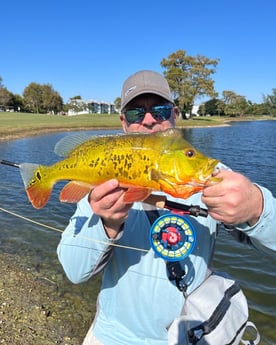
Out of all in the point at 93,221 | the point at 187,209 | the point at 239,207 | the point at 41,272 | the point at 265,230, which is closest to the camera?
the point at 239,207

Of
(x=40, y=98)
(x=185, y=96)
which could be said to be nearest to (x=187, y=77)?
(x=185, y=96)

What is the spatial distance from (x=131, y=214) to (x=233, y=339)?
1.14 metres

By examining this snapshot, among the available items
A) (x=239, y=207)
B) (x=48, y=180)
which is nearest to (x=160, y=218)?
(x=239, y=207)

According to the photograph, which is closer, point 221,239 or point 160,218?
point 160,218

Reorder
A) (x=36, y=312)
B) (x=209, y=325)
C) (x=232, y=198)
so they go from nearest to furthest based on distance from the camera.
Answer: (x=232, y=198), (x=209, y=325), (x=36, y=312)

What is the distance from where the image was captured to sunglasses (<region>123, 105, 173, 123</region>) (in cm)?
292

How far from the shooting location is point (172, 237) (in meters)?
2.39

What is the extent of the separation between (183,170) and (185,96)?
285 ft

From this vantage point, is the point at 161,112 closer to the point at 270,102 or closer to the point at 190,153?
the point at 190,153

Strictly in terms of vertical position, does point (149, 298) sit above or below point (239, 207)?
below

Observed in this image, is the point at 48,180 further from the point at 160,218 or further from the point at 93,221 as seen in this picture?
the point at 160,218

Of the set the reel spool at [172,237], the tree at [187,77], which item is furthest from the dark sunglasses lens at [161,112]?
the tree at [187,77]

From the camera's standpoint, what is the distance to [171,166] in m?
1.95

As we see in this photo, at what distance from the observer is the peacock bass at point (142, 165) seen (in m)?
1.93
